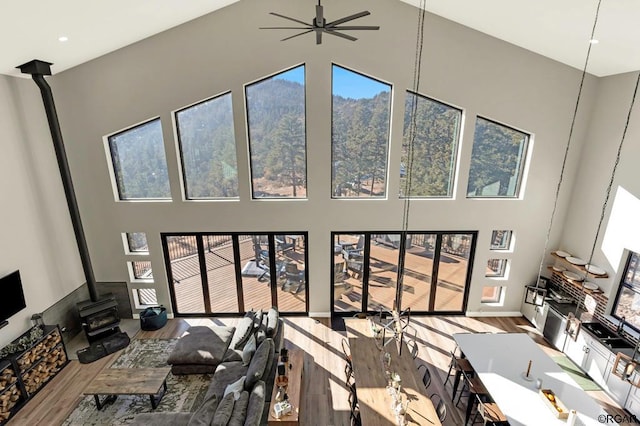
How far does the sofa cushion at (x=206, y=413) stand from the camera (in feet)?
13.4

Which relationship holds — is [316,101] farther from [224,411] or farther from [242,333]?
[224,411]

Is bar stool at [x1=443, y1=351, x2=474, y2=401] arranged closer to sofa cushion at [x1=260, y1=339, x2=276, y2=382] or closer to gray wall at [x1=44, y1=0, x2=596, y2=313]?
gray wall at [x1=44, y1=0, x2=596, y2=313]

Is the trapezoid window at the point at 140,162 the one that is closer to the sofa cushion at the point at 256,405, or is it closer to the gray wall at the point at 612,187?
the sofa cushion at the point at 256,405

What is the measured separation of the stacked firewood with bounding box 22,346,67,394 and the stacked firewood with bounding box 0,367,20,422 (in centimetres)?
19

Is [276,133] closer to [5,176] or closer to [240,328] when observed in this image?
[240,328]

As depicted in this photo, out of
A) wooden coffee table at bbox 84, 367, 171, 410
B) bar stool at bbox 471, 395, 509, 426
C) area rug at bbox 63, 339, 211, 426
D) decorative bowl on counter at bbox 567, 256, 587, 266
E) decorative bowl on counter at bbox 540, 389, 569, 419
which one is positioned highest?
decorative bowl on counter at bbox 567, 256, 587, 266

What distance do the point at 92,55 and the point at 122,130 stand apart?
1370 millimetres

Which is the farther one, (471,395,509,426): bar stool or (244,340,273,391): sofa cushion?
(244,340,273,391): sofa cushion

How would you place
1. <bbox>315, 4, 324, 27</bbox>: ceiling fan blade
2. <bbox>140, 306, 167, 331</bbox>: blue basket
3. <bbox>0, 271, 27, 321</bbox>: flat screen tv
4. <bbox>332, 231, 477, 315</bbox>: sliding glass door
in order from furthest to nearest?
1. <bbox>332, 231, 477, 315</bbox>: sliding glass door
2. <bbox>140, 306, 167, 331</bbox>: blue basket
3. <bbox>0, 271, 27, 321</bbox>: flat screen tv
4. <bbox>315, 4, 324, 27</bbox>: ceiling fan blade

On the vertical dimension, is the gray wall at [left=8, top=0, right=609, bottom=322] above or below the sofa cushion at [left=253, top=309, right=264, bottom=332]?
above

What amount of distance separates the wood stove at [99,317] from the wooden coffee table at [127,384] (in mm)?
1749

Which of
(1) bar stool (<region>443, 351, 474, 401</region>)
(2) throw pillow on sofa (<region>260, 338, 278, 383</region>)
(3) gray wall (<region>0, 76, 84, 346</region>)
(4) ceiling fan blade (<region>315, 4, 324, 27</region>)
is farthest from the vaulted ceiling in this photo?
(2) throw pillow on sofa (<region>260, 338, 278, 383</region>)

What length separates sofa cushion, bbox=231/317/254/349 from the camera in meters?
5.74

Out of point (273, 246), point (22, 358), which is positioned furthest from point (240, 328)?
point (22, 358)
